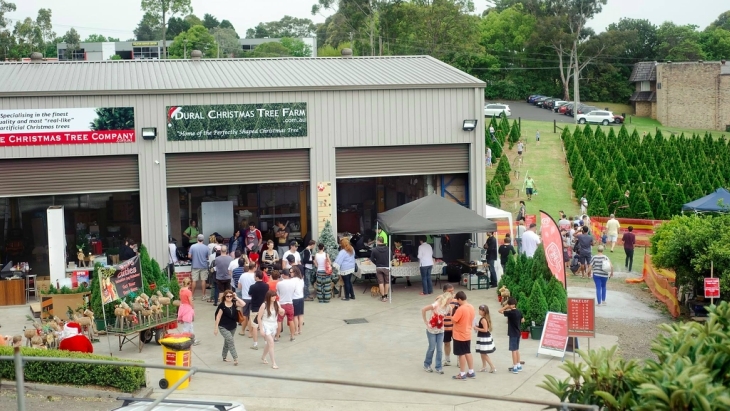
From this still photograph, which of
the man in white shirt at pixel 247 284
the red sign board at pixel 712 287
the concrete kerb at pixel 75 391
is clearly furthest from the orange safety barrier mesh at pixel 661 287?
the concrete kerb at pixel 75 391

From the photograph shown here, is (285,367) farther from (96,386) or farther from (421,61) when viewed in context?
(421,61)

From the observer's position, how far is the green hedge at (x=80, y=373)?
1352 centimetres

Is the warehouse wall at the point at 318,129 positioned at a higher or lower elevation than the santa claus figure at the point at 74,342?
higher

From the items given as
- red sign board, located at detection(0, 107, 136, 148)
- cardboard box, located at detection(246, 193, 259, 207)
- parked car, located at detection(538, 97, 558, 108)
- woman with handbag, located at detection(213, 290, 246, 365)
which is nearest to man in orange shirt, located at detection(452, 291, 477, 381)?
woman with handbag, located at detection(213, 290, 246, 365)

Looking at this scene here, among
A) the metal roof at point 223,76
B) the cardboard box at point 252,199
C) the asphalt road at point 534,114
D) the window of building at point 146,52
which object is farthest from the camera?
the window of building at point 146,52

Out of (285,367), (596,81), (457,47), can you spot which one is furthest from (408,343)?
(596,81)

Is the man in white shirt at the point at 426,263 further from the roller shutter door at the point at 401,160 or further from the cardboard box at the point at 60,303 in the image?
the cardboard box at the point at 60,303

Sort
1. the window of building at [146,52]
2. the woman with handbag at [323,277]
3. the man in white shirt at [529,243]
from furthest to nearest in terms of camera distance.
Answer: the window of building at [146,52], the man in white shirt at [529,243], the woman with handbag at [323,277]

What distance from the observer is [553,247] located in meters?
16.4

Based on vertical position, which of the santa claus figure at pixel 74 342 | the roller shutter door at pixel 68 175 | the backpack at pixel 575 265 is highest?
the roller shutter door at pixel 68 175

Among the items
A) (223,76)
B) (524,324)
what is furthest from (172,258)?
(524,324)

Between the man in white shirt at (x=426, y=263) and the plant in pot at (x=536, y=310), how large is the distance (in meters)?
3.96

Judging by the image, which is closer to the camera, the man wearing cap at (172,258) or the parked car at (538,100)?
the man wearing cap at (172,258)

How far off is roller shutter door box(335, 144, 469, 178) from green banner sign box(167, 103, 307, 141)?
1347 mm
